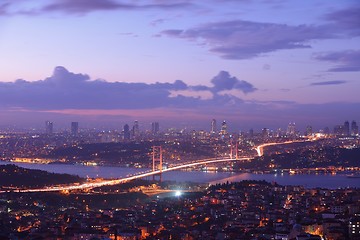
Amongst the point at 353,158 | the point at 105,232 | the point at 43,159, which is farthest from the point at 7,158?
the point at 105,232

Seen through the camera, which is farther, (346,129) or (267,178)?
(346,129)

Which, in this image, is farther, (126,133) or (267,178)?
(126,133)

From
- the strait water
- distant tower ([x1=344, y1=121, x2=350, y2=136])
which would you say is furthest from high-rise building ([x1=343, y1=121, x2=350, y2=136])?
the strait water

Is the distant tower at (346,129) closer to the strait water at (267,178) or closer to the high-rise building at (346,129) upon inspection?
the high-rise building at (346,129)

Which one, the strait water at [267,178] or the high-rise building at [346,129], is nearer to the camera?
the strait water at [267,178]

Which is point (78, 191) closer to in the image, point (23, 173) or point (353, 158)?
point (23, 173)

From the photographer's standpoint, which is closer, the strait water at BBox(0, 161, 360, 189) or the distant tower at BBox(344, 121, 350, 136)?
the strait water at BBox(0, 161, 360, 189)

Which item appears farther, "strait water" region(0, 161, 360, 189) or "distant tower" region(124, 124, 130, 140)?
"distant tower" region(124, 124, 130, 140)

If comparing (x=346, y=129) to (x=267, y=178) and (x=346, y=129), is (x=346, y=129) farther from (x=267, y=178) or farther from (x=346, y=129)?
(x=267, y=178)

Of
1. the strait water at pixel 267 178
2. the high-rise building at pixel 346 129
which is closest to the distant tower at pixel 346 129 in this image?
the high-rise building at pixel 346 129

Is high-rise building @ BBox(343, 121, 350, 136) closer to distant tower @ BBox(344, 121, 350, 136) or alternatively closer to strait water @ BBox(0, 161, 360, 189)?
distant tower @ BBox(344, 121, 350, 136)

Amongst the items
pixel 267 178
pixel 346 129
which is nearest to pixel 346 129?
pixel 346 129
